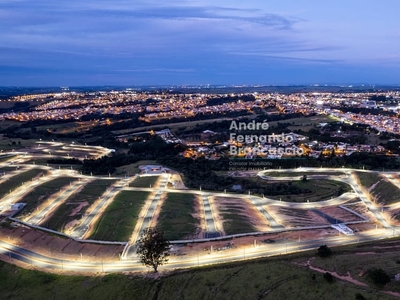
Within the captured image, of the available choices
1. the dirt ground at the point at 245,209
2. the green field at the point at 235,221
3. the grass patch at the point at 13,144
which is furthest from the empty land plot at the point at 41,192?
the grass patch at the point at 13,144

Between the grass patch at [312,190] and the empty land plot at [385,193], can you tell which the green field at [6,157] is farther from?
the empty land plot at [385,193]

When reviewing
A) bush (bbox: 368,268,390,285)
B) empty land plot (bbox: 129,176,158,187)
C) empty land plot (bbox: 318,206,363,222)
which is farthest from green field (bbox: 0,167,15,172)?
bush (bbox: 368,268,390,285)

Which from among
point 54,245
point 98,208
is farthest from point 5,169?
point 54,245

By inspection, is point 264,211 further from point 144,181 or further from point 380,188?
point 144,181

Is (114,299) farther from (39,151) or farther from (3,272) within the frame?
(39,151)

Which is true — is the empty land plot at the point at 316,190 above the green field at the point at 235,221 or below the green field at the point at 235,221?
below

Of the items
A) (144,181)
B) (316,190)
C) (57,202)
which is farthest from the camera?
(144,181)

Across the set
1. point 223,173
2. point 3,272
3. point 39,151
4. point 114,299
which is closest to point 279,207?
point 223,173
